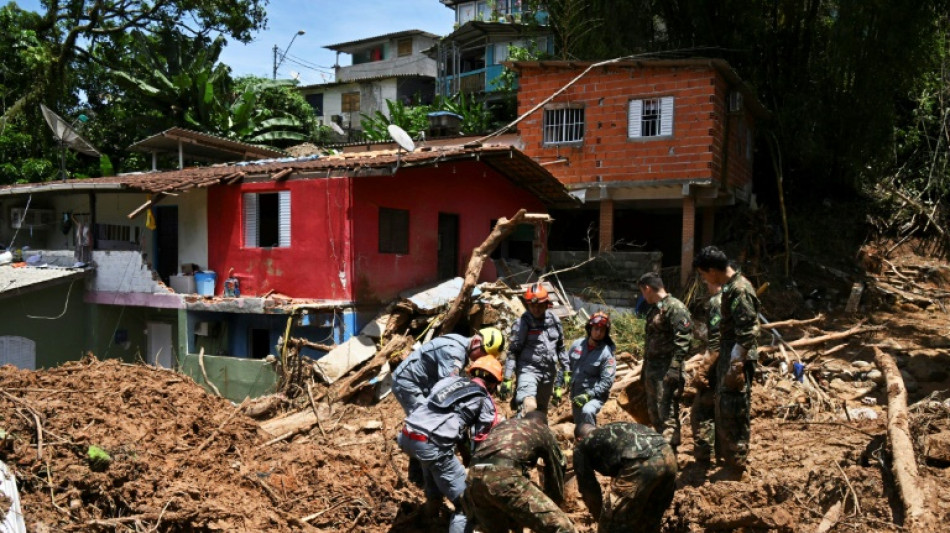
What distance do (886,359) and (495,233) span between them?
261 inches

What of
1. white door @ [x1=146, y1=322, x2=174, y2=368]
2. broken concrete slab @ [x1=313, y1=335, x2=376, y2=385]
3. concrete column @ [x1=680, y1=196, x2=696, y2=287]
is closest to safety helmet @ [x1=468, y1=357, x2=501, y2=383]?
broken concrete slab @ [x1=313, y1=335, x2=376, y2=385]

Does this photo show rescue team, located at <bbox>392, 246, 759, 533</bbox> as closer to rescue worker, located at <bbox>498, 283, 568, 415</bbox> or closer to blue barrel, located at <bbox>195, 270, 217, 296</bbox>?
rescue worker, located at <bbox>498, 283, 568, 415</bbox>

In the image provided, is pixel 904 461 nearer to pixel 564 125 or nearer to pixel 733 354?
pixel 733 354

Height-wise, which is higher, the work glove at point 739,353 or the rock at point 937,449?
the work glove at point 739,353

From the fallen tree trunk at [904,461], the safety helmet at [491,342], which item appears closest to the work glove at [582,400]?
the safety helmet at [491,342]

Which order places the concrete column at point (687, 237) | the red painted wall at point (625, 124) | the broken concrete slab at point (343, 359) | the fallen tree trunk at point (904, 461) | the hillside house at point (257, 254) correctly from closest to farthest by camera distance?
the fallen tree trunk at point (904, 461)
the broken concrete slab at point (343, 359)
the hillside house at point (257, 254)
the red painted wall at point (625, 124)
the concrete column at point (687, 237)

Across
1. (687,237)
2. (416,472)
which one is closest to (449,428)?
(416,472)

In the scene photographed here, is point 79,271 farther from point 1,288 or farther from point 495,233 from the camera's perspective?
point 495,233

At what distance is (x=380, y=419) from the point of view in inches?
435

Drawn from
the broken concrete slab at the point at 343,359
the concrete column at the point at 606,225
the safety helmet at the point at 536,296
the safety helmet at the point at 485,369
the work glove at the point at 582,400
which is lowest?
the broken concrete slab at the point at 343,359

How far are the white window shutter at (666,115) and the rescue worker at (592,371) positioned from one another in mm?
10955

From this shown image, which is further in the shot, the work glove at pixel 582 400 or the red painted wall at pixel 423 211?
the red painted wall at pixel 423 211

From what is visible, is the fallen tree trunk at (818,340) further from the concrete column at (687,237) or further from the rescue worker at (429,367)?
the rescue worker at (429,367)

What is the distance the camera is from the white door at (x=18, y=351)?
1460 cm
